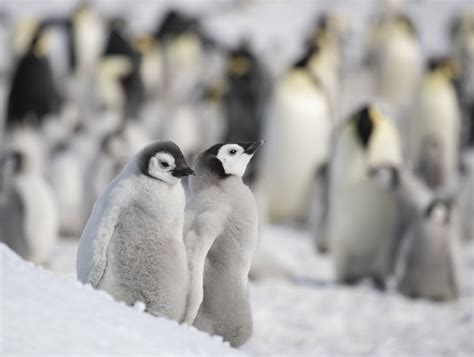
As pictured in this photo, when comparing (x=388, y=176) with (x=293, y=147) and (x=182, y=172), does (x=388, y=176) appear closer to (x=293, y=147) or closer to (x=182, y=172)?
(x=293, y=147)

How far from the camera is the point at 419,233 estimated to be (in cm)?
668

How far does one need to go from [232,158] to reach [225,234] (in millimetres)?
251

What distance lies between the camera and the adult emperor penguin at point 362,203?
7281mm

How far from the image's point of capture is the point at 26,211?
21.3ft

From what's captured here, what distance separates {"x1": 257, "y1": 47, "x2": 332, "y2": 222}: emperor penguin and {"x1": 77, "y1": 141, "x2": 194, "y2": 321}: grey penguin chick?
7172 millimetres

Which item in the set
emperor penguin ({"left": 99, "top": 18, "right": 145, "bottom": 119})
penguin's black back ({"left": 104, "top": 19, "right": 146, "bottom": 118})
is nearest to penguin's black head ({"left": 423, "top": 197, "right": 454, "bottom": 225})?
emperor penguin ({"left": 99, "top": 18, "right": 145, "bottom": 119})

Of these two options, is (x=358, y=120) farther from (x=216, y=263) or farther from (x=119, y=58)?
(x=119, y=58)

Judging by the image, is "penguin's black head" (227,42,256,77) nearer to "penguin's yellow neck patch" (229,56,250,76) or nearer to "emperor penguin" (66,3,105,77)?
"penguin's yellow neck patch" (229,56,250,76)

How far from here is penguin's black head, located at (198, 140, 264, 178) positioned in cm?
327

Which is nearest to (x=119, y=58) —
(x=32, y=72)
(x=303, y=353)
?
(x=32, y=72)

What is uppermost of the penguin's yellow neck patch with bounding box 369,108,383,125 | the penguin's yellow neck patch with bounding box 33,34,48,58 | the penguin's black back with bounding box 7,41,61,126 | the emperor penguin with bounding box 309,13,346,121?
the emperor penguin with bounding box 309,13,346,121

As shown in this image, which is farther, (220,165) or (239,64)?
(239,64)

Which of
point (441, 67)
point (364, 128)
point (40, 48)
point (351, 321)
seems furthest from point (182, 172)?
point (40, 48)

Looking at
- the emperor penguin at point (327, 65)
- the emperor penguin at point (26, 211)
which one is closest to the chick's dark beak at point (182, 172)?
the emperor penguin at point (26, 211)
